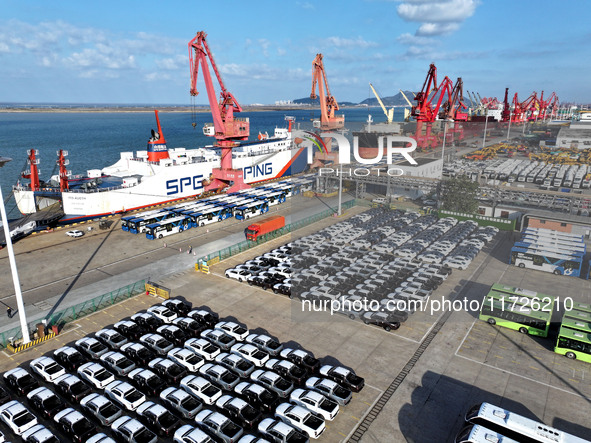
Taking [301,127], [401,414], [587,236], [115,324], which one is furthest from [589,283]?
[301,127]

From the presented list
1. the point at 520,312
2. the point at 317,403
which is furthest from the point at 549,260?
the point at 317,403

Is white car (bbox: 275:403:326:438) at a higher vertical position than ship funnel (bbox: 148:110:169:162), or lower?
lower

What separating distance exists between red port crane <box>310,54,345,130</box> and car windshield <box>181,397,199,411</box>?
271ft

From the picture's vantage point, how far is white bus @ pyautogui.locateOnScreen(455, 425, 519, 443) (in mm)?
18391

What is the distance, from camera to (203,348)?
27.2 m

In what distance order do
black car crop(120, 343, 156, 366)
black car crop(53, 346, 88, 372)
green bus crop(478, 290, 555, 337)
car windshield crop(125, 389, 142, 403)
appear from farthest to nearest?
green bus crop(478, 290, 555, 337), black car crop(120, 343, 156, 366), black car crop(53, 346, 88, 372), car windshield crop(125, 389, 142, 403)

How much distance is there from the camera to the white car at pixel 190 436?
1912 centimetres

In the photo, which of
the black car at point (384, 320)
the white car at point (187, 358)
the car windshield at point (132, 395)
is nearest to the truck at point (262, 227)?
the black car at point (384, 320)

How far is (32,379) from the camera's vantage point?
24.0m

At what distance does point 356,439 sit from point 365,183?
55.9 m

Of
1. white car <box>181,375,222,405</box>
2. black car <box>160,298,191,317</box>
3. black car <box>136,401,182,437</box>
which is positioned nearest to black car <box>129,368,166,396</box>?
white car <box>181,375,222,405</box>

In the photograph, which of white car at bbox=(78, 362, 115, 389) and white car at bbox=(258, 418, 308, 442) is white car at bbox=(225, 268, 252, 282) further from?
white car at bbox=(258, 418, 308, 442)

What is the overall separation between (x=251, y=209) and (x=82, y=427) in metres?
44.5

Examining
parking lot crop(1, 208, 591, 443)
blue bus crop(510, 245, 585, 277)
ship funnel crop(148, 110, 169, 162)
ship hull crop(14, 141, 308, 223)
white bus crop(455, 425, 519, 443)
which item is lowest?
parking lot crop(1, 208, 591, 443)
